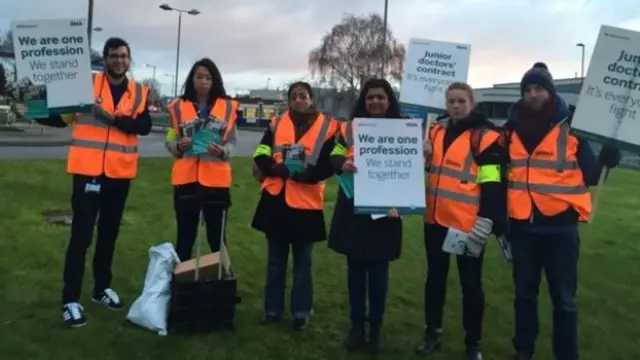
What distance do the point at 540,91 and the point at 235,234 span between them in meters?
5.14

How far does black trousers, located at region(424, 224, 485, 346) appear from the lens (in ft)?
17.0

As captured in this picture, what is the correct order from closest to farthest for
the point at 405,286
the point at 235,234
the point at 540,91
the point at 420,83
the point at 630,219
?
the point at 540,91 < the point at 420,83 < the point at 405,286 < the point at 235,234 < the point at 630,219

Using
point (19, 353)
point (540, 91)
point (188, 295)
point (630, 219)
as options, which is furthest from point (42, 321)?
point (630, 219)

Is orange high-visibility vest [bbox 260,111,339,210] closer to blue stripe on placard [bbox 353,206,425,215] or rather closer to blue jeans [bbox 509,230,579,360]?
blue stripe on placard [bbox 353,206,425,215]

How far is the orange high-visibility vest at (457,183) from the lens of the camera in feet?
16.4

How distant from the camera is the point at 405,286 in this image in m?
7.20

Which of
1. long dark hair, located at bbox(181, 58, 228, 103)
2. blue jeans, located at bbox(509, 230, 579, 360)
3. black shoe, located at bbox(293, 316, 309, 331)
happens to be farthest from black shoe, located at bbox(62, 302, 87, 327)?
blue jeans, located at bbox(509, 230, 579, 360)

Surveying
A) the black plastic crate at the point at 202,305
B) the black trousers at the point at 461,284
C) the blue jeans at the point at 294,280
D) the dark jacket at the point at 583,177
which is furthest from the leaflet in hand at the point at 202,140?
the dark jacket at the point at 583,177

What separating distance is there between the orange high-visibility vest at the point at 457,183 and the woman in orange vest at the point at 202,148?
174 cm

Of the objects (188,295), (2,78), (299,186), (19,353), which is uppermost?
(2,78)

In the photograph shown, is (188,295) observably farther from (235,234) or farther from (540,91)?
(235,234)

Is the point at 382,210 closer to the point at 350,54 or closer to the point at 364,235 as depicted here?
the point at 364,235

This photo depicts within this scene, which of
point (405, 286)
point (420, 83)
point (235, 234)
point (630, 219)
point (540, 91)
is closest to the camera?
point (540, 91)

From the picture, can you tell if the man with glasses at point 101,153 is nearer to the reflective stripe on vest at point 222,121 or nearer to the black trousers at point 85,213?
the black trousers at point 85,213
